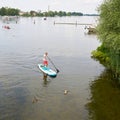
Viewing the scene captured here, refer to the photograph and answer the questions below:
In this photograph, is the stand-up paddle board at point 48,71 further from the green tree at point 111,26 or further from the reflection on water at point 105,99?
the green tree at point 111,26

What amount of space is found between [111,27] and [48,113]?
14.2 metres

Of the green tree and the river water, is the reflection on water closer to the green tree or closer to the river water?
the river water

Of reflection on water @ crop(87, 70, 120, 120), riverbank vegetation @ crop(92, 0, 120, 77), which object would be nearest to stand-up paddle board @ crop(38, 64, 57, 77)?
reflection on water @ crop(87, 70, 120, 120)

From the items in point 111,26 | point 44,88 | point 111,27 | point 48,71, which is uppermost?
point 111,26

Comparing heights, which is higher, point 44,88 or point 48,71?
point 48,71

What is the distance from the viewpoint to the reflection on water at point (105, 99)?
24.9 meters

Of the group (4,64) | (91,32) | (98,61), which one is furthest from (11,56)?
(91,32)

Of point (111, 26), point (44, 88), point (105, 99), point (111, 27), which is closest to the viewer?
point (105, 99)

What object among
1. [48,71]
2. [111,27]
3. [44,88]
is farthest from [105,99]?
[48,71]

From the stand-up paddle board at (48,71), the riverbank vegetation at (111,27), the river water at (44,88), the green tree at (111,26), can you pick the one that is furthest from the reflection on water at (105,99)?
the stand-up paddle board at (48,71)

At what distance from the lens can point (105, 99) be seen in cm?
2889

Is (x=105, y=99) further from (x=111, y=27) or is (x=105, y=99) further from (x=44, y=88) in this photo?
(x=111, y=27)

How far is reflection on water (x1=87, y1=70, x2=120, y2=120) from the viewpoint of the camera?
24875 mm

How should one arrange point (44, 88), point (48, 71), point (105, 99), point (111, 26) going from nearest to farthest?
point (105, 99) < point (44, 88) < point (111, 26) < point (48, 71)
